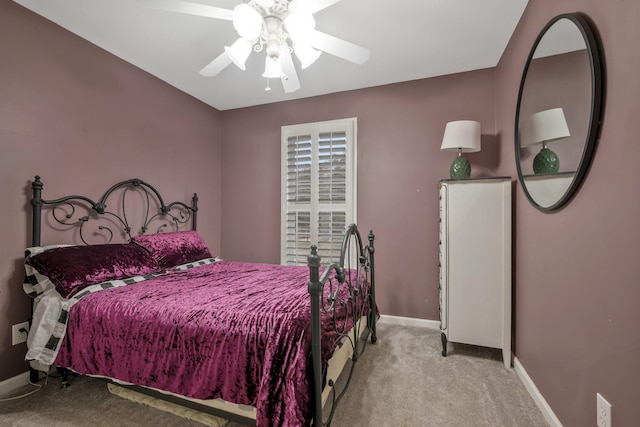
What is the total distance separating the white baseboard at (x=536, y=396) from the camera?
147cm

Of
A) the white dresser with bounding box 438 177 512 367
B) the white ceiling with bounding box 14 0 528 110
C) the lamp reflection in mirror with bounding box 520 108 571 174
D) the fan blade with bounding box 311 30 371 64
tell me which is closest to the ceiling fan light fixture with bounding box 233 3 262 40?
the fan blade with bounding box 311 30 371 64

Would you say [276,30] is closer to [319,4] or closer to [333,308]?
[319,4]

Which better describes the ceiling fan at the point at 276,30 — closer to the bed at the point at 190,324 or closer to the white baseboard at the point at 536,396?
the bed at the point at 190,324

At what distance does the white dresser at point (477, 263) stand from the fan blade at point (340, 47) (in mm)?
1207

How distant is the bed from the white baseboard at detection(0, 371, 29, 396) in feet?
0.21

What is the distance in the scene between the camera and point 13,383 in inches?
72.1

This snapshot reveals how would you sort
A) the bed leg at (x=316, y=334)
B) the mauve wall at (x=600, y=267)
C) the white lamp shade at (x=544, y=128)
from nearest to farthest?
1. the mauve wall at (x=600, y=267)
2. the bed leg at (x=316, y=334)
3. the white lamp shade at (x=544, y=128)

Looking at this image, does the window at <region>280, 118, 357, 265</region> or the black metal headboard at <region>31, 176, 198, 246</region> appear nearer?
the black metal headboard at <region>31, 176, 198, 246</region>

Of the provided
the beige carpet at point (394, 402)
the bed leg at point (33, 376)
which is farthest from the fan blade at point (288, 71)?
the bed leg at point (33, 376)

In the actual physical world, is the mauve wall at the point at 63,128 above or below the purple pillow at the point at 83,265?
above

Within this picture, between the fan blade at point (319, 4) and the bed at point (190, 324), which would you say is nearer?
the bed at point (190, 324)

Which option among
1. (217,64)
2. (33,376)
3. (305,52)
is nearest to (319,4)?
(305,52)

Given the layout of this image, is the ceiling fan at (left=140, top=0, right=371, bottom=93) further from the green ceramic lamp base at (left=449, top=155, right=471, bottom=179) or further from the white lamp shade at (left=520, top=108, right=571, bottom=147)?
the green ceramic lamp base at (left=449, top=155, right=471, bottom=179)

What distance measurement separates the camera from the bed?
1185 mm
